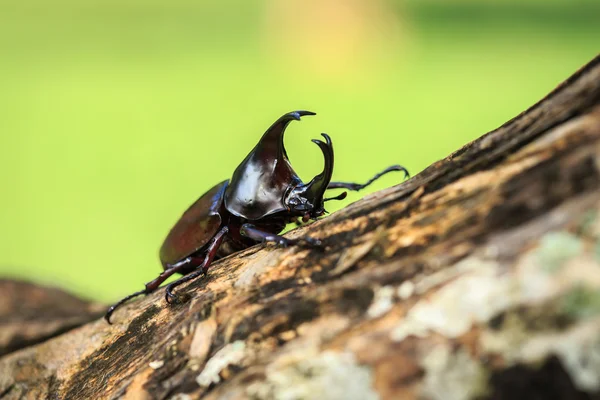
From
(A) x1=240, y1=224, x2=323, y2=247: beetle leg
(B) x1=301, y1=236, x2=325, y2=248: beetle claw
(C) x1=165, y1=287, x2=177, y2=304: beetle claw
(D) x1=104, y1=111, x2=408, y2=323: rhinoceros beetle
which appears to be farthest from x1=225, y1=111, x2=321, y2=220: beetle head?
(B) x1=301, y1=236, x2=325, y2=248: beetle claw

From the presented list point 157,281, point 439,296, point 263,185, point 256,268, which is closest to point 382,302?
point 439,296

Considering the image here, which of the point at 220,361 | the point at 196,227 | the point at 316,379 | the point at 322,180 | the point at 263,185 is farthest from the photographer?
the point at 196,227

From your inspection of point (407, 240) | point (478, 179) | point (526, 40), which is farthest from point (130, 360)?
point (526, 40)

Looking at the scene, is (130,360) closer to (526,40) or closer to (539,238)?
(539,238)

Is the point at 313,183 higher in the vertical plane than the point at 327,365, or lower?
higher

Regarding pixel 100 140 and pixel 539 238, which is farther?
pixel 100 140

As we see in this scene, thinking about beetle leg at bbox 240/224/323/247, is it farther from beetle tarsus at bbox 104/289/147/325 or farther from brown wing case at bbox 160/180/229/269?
beetle tarsus at bbox 104/289/147/325

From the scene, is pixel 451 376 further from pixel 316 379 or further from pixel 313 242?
pixel 313 242

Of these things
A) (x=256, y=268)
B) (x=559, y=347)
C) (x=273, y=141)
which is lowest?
(x=559, y=347)
